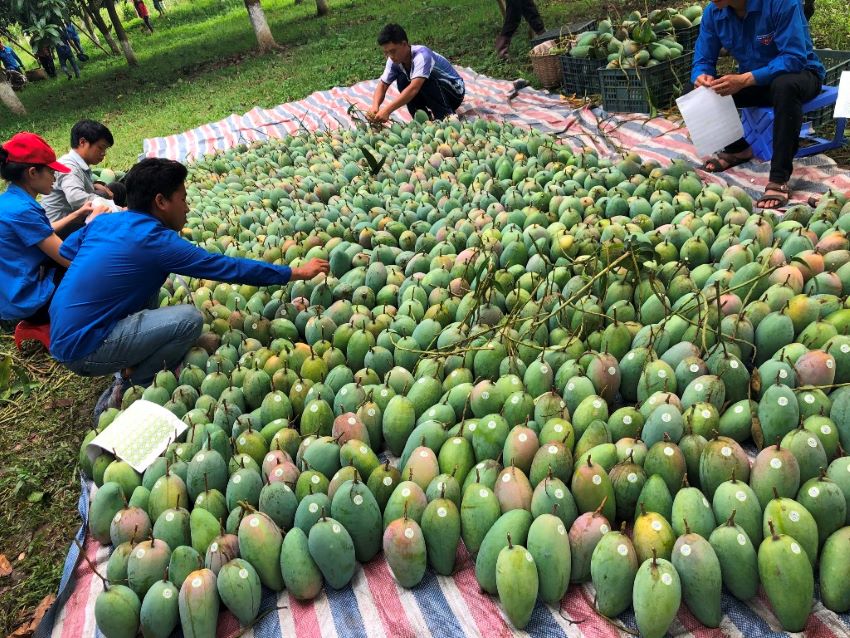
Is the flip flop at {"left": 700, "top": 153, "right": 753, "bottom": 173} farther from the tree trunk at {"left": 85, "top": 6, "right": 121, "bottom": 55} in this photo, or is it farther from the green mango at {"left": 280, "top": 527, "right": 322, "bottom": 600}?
the tree trunk at {"left": 85, "top": 6, "right": 121, "bottom": 55}

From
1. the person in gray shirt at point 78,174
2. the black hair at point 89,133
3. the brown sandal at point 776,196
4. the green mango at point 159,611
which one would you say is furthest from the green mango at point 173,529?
the black hair at point 89,133

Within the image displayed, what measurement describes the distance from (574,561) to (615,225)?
1607 mm

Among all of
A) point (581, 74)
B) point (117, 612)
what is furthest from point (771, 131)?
point (117, 612)

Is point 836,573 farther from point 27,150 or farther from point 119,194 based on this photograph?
point 119,194

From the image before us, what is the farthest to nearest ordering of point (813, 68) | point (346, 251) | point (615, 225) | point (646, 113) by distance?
point (646, 113) < point (813, 68) < point (346, 251) < point (615, 225)

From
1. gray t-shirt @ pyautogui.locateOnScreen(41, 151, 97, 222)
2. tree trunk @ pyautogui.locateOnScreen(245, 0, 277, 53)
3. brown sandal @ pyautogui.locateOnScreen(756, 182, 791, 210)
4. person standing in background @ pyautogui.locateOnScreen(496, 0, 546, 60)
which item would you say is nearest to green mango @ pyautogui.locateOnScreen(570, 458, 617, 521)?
brown sandal @ pyautogui.locateOnScreen(756, 182, 791, 210)

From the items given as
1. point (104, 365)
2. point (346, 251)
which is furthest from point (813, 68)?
point (104, 365)

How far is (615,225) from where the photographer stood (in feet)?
8.93

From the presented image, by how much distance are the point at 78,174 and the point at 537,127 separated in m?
3.27

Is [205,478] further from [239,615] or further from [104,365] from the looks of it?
[104,365]

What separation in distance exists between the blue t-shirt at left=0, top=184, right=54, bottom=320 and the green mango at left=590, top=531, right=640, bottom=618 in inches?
120

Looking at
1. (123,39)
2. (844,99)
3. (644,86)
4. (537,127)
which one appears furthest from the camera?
(123,39)

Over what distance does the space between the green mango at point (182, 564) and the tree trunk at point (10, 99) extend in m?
12.2

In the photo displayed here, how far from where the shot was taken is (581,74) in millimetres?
5359
